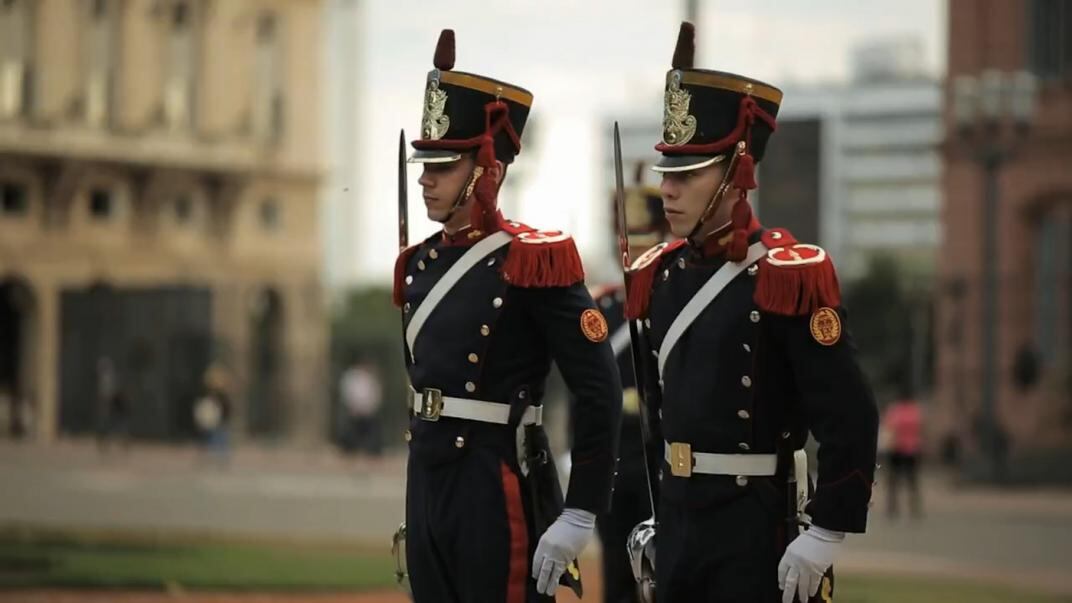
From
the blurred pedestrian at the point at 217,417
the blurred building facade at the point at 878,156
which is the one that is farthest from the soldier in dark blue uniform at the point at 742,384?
the blurred building facade at the point at 878,156

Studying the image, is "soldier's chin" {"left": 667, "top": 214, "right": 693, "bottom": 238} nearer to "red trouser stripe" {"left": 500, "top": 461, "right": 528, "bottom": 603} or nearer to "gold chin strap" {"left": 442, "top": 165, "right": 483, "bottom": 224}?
"gold chin strap" {"left": 442, "top": 165, "right": 483, "bottom": 224}

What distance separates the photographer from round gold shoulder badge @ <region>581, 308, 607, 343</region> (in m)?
5.87

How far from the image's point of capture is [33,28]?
17812 mm

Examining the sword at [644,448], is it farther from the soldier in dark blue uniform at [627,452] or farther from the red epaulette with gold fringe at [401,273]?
the soldier in dark blue uniform at [627,452]

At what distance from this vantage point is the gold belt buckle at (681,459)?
5.30m

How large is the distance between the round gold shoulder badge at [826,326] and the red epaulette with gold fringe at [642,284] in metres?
0.60

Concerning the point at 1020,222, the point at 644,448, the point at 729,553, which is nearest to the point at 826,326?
the point at 729,553

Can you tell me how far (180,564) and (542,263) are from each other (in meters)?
10.1

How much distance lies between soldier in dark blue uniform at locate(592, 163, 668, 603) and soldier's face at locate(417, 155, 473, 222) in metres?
1.98

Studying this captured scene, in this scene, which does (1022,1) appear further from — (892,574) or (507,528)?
(507,528)

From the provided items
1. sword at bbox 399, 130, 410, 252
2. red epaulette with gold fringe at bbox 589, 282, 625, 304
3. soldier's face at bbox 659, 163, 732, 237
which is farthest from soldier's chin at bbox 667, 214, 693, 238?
red epaulette with gold fringe at bbox 589, 282, 625, 304

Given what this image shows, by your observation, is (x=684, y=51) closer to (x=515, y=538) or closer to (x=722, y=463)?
(x=722, y=463)

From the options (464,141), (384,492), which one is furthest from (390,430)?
(464,141)

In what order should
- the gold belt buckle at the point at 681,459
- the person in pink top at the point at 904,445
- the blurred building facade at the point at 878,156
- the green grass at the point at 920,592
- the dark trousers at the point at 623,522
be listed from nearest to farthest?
1. the gold belt buckle at the point at 681,459
2. the dark trousers at the point at 623,522
3. the green grass at the point at 920,592
4. the person in pink top at the point at 904,445
5. the blurred building facade at the point at 878,156
